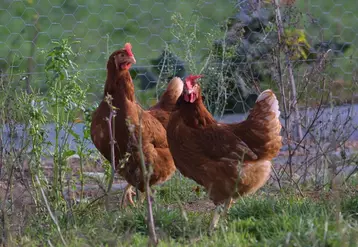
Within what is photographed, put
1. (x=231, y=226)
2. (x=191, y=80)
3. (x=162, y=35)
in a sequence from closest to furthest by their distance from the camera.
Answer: (x=231, y=226) → (x=191, y=80) → (x=162, y=35)

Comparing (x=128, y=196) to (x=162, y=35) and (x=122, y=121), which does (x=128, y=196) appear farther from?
(x=162, y=35)

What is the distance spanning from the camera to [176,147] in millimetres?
4922

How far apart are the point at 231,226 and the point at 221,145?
1.05 meters

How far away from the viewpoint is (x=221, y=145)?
490cm

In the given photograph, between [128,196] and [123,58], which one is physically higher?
[123,58]

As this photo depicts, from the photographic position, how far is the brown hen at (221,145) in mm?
4848

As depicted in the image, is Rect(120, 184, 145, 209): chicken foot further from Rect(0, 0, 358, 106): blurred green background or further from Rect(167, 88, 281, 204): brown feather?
Rect(0, 0, 358, 106): blurred green background

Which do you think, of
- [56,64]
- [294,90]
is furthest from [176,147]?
[294,90]

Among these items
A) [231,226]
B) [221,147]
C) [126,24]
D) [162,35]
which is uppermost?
[126,24]

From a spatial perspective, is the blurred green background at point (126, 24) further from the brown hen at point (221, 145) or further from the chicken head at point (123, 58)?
the brown hen at point (221, 145)

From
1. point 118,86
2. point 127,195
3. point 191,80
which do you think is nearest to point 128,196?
point 127,195

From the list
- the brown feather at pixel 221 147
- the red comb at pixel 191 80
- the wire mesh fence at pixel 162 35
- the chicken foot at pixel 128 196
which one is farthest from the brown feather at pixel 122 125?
the wire mesh fence at pixel 162 35

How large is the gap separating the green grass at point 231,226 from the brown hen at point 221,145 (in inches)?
6.7

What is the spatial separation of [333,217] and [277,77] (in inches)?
86.6
